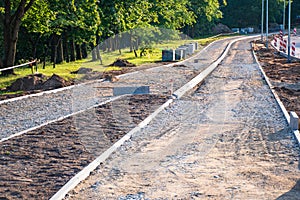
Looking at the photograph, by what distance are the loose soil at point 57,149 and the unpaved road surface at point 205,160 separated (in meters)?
0.45

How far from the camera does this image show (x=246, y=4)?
10131cm

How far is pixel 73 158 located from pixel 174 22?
128 ft

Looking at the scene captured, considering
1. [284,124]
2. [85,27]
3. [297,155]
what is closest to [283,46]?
[85,27]

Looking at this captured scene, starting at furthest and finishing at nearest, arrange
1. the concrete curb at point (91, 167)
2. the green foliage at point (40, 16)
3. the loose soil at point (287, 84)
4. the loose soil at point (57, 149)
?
the green foliage at point (40, 16)
the loose soil at point (287, 84)
the loose soil at point (57, 149)
the concrete curb at point (91, 167)

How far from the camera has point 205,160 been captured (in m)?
9.06

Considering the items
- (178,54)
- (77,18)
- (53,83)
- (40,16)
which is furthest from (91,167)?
(178,54)

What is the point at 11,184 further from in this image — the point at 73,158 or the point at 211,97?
the point at 211,97

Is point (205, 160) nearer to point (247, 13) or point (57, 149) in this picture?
point (57, 149)

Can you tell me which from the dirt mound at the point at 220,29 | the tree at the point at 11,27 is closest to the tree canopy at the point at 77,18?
the tree at the point at 11,27

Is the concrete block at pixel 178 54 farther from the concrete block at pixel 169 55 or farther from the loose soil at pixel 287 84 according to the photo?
the loose soil at pixel 287 84

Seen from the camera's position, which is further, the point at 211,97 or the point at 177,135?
the point at 211,97

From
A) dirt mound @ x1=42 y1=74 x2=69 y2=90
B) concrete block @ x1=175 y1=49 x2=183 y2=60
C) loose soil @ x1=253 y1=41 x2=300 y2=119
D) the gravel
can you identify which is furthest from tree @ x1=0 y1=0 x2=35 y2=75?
concrete block @ x1=175 y1=49 x2=183 y2=60

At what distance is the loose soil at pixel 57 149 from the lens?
775cm

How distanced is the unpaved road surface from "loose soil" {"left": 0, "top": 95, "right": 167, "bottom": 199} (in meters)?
0.45
